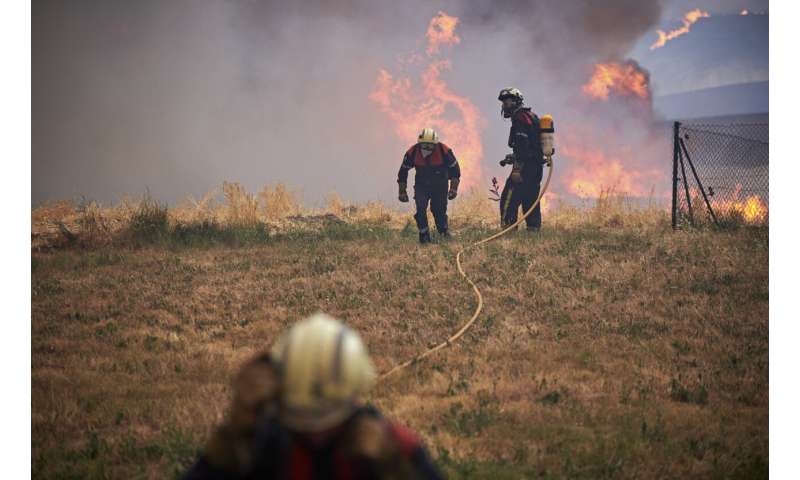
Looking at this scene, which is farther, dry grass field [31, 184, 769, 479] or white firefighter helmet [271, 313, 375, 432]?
dry grass field [31, 184, 769, 479]

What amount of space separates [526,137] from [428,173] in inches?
68.1

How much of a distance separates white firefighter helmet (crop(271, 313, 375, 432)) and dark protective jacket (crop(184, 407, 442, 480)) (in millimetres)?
90

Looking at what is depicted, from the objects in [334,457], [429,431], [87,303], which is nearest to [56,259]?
[87,303]

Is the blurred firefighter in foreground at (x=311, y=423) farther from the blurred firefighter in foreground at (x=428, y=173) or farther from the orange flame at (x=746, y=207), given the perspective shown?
the orange flame at (x=746, y=207)

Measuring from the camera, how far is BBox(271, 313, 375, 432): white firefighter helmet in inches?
93.5

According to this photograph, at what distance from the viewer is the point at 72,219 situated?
14.6 meters

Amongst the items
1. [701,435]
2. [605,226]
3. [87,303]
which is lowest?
[701,435]

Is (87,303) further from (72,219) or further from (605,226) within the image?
(605,226)

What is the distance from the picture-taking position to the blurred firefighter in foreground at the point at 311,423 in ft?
7.82

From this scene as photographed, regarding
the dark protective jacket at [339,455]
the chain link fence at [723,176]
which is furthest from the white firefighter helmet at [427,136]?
the dark protective jacket at [339,455]

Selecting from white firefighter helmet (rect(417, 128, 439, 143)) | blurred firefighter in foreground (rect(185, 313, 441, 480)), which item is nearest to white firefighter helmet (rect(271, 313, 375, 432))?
blurred firefighter in foreground (rect(185, 313, 441, 480))

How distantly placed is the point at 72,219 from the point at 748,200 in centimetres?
1173

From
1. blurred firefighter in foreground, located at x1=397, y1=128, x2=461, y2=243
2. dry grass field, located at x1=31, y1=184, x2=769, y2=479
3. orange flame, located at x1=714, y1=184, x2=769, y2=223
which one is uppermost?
blurred firefighter in foreground, located at x1=397, y1=128, x2=461, y2=243

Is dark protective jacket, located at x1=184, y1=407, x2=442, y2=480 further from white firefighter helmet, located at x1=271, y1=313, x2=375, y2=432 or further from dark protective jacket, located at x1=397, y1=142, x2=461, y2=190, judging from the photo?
dark protective jacket, located at x1=397, y1=142, x2=461, y2=190
